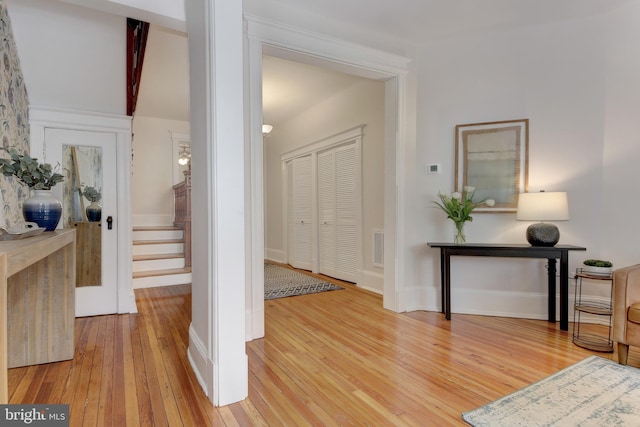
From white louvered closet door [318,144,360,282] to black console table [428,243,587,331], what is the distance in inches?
62.7

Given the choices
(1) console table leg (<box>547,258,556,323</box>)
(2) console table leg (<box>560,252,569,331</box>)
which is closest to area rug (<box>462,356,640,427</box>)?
(2) console table leg (<box>560,252,569,331</box>)

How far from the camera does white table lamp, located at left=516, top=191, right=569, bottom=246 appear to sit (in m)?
2.82

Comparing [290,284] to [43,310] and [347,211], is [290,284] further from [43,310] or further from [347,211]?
[43,310]

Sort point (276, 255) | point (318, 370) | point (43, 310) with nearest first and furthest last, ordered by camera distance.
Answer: point (318, 370) < point (43, 310) < point (276, 255)

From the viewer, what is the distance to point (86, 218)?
324 cm

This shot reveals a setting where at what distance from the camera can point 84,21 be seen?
2.56 meters

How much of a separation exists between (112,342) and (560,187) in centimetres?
408

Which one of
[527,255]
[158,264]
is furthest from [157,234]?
[527,255]

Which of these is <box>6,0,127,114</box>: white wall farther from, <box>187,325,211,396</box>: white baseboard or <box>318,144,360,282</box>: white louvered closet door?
<box>318,144,360,282</box>: white louvered closet door

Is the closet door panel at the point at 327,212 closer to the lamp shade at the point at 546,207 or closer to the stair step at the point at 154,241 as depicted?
the stair step at the point at 154,241

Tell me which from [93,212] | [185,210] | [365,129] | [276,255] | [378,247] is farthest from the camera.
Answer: [276,255]

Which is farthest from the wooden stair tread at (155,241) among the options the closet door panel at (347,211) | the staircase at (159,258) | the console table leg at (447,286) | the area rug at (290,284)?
the console table leg at (447,286)

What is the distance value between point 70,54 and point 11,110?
2.06 feet

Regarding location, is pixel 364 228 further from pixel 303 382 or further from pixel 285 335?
pixel 303 382
